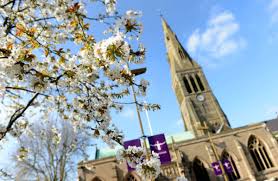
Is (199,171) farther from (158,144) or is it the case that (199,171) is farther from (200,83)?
(158,144)

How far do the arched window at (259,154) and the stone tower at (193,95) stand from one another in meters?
5.19

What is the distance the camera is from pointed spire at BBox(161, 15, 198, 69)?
4731 centimetres

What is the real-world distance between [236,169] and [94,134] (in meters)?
→ 31.0

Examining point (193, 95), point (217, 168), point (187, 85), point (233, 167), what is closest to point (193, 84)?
point (187, 85)

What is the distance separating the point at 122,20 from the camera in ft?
11.3

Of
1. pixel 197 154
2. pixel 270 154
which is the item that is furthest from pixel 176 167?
pixel 270 154

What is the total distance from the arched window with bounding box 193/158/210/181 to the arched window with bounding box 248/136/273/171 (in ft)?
24.2

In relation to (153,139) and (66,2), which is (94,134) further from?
(153,139)

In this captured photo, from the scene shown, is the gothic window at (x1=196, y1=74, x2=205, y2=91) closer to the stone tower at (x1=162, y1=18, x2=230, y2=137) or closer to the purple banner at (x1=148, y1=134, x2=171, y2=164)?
the stone tower at (x1=162, y1=18, x2=230, y2=137)

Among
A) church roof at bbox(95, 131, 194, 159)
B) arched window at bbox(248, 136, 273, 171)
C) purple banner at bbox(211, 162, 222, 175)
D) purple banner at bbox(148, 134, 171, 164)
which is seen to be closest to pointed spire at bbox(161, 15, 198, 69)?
church roof at bbox(95, 131, 194, 159)

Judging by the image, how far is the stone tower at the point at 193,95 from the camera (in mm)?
39406

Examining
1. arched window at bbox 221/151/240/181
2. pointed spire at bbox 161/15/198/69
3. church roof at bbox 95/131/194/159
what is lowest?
arched window at bbox 221/151/240/181

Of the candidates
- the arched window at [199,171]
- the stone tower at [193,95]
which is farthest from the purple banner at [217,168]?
the stone tower at [193,95]

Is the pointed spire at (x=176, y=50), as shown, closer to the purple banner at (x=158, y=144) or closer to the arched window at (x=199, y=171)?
the arched window at (x=199, y=171)
